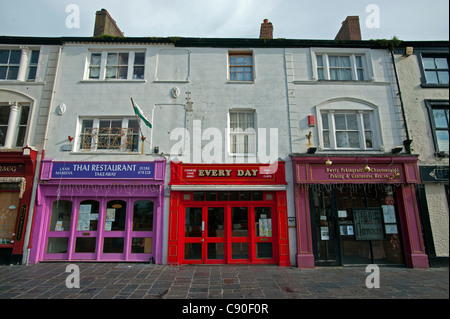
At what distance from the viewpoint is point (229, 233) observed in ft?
28.2

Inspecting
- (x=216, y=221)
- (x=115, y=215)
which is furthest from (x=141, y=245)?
(x=216, y=221)

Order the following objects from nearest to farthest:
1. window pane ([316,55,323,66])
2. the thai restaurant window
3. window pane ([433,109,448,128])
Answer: window pane ([433,109,448,128]) → the thai restaurant window → window pane ([316,55,323,66])

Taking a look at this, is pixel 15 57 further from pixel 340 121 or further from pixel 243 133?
pixel 340 121

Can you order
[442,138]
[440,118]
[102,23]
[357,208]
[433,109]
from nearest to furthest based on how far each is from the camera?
1. [357,208]
2. [442,138]
3. [440,118]
4. [433,109]
5. [102,23]

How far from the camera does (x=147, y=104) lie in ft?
30.9

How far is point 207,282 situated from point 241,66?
8.57m

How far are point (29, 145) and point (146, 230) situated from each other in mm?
5679

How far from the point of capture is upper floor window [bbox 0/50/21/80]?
9.75m

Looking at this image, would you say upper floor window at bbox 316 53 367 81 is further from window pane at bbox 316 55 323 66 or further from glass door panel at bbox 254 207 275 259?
glass door panel at bbox 254 207 275 259

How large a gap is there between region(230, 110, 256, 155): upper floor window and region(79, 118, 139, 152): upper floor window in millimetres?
3922

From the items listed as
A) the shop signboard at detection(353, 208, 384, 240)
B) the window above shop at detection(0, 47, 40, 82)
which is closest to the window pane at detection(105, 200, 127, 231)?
the window above shop at detection(0, 47, 40, 82)
